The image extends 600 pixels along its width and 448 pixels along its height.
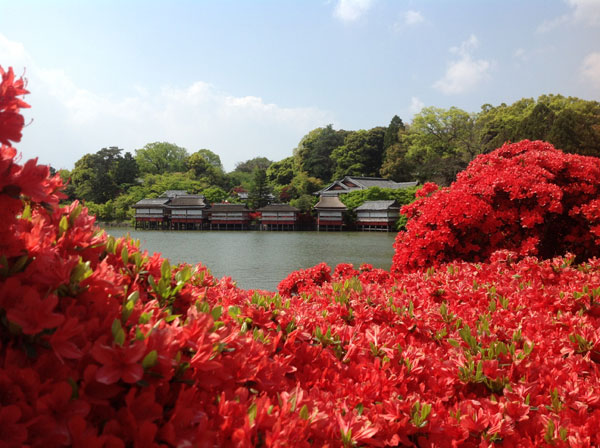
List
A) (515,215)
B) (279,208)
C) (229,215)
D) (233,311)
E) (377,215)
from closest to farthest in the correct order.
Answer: (233,311), (515,215), (377,215), (279,208), (229,215)

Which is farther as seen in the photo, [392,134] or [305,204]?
[392,134]

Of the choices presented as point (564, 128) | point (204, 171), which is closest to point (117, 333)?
point (564, 128)

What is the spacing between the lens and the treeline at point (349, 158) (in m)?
33.7

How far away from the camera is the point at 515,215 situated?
213 inches

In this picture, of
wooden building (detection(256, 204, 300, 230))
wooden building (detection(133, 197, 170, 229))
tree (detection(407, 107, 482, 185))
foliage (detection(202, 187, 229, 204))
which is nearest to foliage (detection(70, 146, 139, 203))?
wooden building (detection(133, 197, 170, 229))

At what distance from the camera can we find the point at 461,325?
2.53 m

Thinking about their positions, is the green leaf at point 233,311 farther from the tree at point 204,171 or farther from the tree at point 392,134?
the tree at point 204,171

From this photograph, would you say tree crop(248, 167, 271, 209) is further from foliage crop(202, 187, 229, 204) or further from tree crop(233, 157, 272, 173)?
tree crop(233, 157, 272, 173)

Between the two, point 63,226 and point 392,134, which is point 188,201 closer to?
point 392,134

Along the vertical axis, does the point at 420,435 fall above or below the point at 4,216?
below

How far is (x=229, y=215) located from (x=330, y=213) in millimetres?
10277

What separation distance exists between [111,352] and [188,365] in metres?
0.18

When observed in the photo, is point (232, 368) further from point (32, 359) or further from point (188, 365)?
point (32, 359)

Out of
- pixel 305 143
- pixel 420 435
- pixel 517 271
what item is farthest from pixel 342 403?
pixel 305 143
